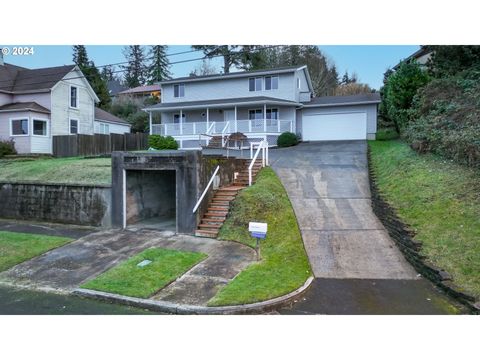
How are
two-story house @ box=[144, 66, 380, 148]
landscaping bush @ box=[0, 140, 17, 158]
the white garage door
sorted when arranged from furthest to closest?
the white garage door → two-story house @ box=[144, 66, 380, 148] → landscaping bush @ box=[0, 140, 17, 158]

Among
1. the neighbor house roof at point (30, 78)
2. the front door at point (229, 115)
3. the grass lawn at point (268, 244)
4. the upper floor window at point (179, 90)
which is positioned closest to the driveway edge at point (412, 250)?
the grass lawn at point (268, 244)

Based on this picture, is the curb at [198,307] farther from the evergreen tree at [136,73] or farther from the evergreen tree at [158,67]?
the evergreen tree at [136,73]

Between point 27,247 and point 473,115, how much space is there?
13.8m

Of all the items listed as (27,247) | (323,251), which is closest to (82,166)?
(27,247)

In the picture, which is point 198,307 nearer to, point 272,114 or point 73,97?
point 272,114

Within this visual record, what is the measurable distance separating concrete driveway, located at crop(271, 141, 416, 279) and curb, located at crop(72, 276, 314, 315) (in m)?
1.57

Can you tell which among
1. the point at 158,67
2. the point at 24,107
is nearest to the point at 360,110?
the point at 24,107

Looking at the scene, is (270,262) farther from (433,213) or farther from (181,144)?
(181,144)

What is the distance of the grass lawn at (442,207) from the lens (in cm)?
695

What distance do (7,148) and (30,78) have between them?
6.43 metres

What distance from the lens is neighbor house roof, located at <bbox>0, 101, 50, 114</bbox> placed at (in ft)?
73.8

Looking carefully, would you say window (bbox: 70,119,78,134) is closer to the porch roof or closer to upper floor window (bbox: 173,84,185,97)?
the porch roof

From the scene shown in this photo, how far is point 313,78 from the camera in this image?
42.0m

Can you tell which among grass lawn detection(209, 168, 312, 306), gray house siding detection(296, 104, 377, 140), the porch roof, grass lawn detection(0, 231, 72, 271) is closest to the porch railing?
the porch roof
